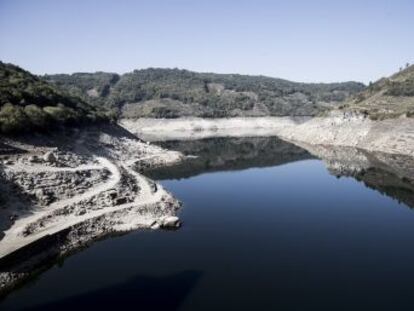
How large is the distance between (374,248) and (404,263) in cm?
336

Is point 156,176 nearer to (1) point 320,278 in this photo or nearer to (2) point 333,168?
(2) point 333,168

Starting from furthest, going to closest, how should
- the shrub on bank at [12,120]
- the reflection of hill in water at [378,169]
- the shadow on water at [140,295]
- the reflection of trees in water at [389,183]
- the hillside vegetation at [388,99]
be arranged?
the hillside vegetation at [388,99] → the reflection of hill in water at [378,169] → the shrub on bank at [12,120] → the reflection of trees in water at [389,183] → the shadow on water at [140,295]

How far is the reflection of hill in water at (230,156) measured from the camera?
7175 cm

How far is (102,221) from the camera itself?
36.3 metres

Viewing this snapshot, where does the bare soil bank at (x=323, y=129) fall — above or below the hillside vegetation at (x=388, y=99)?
below

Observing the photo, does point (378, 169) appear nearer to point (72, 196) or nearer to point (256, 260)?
point (256, 260)

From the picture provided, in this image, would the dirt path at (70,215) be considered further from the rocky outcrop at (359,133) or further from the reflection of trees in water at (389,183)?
the rocky outcrop at (359,133)

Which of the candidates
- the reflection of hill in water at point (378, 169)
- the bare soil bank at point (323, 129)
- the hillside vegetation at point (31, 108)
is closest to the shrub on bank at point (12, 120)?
the hillside vegetation at point (31, 108)

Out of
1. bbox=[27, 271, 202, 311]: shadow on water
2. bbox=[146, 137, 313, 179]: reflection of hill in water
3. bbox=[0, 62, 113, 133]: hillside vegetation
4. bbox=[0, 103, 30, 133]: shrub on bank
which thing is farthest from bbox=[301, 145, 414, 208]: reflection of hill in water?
bbox=[0, 103, 30, 133]: shrub on bank

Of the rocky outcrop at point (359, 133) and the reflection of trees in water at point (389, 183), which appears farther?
the rocky outcrop at point (359, 133)

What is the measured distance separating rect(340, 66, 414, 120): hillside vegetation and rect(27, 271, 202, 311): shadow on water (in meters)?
78.3

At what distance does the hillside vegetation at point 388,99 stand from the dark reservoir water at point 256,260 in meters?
54.1

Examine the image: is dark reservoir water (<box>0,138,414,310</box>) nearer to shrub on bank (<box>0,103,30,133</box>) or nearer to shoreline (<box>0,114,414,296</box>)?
shoreline (<box>0,114,414,296</box>)

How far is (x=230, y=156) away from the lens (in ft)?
310
